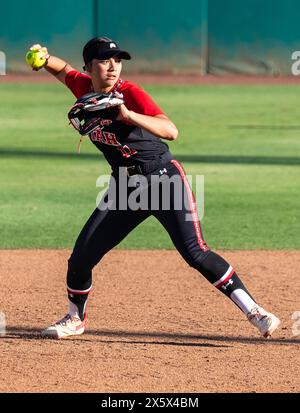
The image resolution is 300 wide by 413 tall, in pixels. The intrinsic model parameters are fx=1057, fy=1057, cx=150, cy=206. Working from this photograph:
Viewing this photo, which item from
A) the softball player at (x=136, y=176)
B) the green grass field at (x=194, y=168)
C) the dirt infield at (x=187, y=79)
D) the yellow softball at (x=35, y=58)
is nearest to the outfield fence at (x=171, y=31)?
the dirt infield at (x=187, y=79)

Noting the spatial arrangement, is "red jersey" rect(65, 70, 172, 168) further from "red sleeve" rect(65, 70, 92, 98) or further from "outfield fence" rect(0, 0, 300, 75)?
"outfield fence" rect(0, 0, 300, 75)

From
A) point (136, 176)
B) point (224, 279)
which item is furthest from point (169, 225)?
point (224, 279)

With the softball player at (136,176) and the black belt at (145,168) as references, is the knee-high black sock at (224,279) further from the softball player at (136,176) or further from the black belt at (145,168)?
the black belt at (145,168)

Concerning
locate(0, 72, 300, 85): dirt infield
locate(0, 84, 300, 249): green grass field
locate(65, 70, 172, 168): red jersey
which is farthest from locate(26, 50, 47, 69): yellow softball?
locate(0, 72, 300, 85): dirt infield

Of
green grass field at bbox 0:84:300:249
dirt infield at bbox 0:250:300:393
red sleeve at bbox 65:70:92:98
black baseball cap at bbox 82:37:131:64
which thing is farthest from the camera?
green grass field at bbox 0:84:300:249

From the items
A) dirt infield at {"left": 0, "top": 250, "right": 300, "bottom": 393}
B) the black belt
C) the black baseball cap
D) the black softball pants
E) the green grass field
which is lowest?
the green grass field

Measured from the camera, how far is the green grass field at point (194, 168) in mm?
10070

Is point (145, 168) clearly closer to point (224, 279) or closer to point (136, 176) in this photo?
Answer: point (136, 176)

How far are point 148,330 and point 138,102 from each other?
1.58 m

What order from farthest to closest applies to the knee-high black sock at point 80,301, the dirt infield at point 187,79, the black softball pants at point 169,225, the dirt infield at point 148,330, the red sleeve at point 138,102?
the dirt infield at point 187,79 → the knee-high black sock at point 80,301 → the black softball pants at point 169,225 → the red sleeve at point 138,102 → the dirt infield at point 148,330

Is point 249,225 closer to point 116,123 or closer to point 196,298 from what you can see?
point 196,298

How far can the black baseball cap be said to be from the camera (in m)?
5.96

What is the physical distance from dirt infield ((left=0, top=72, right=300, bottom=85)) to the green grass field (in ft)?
7.56
